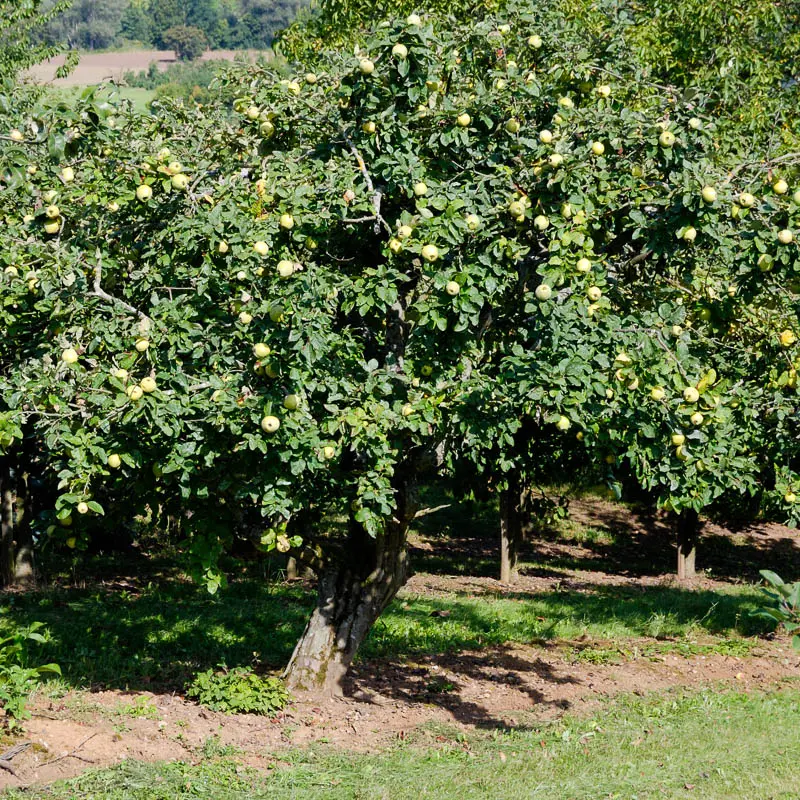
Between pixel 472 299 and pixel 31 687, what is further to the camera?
pixel 31 687

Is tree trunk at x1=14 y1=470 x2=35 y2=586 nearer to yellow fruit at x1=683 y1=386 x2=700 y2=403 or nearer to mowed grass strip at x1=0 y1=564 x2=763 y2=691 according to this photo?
mowed grass strip at x1=0 y1=564 x2=763 y2=691

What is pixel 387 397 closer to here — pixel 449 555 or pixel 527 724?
pixel 527 724

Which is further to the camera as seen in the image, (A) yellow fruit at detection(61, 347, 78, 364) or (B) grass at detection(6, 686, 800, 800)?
(B) grass at detection(6, 686, 800, 800)

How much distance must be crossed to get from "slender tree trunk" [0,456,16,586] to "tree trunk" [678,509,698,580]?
940cm

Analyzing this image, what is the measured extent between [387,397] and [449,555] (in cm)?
1061

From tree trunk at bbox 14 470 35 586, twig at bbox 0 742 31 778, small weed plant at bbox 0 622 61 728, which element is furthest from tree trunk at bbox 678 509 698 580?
twig at bbox 0 742 31 778

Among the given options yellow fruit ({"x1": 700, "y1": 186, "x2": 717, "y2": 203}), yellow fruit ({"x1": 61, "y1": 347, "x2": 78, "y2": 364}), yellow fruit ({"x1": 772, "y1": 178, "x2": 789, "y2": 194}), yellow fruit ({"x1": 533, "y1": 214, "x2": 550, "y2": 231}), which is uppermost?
yellow fruit ({"x1": 772, "y1": 178, "x2": 789, "y2": 194})

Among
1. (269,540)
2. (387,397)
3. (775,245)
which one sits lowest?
(269,540)

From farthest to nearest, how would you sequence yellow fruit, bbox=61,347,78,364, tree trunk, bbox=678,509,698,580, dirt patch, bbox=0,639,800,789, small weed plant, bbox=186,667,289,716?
1. tree trunk, bbox=678,509,698,580
2. small weed plant, bbox=186,667,289,716
3. dirt patch, bbox=0,639,800,789
4. yellow fruit, bbox=61,347,78,364

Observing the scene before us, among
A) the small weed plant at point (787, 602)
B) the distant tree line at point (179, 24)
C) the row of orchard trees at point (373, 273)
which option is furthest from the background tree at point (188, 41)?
the small weed plant at point (787, 602)

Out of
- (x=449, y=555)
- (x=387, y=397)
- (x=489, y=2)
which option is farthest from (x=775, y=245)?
(x=449, y=555)

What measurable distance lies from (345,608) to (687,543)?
8.97 m

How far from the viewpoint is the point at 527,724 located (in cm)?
711

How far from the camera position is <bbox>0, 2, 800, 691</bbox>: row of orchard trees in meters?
5.36
